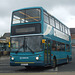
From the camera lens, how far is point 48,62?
15023 millimetres

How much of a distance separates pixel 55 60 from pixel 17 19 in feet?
17.0

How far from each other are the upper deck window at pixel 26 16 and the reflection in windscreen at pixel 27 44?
1.37 m

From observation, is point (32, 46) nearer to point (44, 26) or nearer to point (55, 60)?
point (44, 26)

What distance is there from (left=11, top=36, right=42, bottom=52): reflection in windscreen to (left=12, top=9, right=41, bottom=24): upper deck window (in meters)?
1.37

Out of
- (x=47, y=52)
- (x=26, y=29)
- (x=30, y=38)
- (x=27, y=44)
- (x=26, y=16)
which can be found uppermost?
(x=26, y=16)

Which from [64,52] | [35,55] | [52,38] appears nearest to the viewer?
[35,55]

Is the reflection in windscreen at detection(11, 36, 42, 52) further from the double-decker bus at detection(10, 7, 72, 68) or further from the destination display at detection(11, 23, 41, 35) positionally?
the destination display at detection(11, 23, 41, 35)

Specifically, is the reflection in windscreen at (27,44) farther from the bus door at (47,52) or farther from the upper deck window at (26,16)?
the upper deck window at (26,16)

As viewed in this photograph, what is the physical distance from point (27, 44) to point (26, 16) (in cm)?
218

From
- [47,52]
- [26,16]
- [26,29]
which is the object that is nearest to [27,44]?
[26,29]

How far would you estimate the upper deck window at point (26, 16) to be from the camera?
565 inches

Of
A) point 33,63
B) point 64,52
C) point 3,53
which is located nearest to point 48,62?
point 33,63

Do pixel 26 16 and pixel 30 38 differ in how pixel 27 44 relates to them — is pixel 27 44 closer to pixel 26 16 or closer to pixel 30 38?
pixel 30 38

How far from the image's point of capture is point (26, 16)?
1462cm
